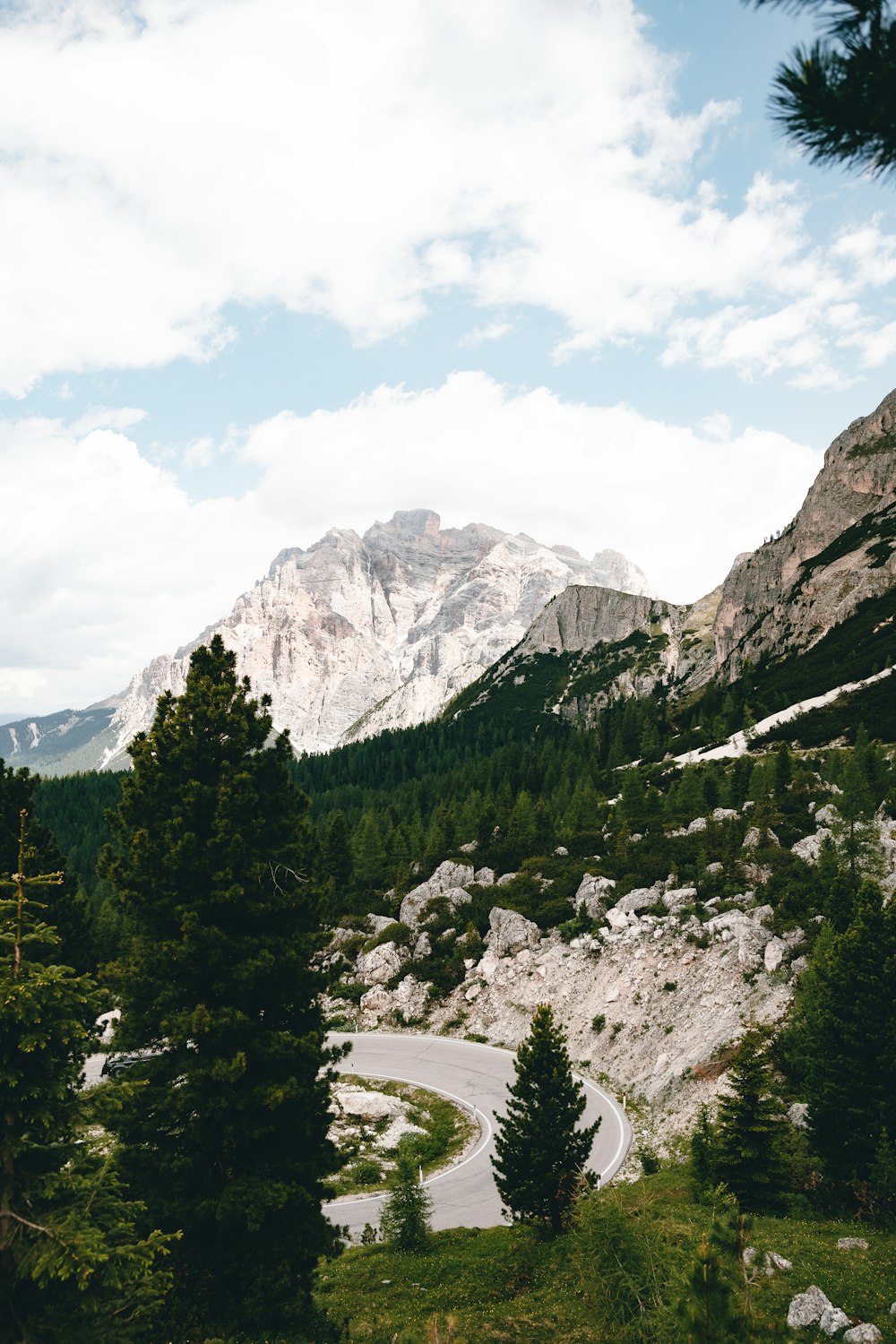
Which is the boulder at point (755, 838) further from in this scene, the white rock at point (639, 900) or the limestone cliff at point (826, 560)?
the limestone cliff at point (826, 560)

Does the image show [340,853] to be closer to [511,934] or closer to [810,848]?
[511,934]

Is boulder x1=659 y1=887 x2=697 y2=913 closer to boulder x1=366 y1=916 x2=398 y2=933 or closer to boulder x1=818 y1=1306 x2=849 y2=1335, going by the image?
boulder x1=366 y1=916 x2=398 y2=933

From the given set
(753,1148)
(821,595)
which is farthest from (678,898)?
(821,595)

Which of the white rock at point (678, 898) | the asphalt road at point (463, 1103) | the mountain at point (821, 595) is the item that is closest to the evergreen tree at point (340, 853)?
the asphalt road at point (463, 1103)

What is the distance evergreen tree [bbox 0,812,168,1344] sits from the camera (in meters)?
6.99

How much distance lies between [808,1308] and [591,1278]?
183 inches

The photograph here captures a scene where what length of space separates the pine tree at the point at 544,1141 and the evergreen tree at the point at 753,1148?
451cm

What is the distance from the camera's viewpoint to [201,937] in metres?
12.4

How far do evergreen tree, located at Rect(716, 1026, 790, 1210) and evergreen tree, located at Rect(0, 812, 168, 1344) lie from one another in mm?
19385

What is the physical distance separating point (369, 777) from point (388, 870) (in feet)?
313

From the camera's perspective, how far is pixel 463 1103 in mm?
37500

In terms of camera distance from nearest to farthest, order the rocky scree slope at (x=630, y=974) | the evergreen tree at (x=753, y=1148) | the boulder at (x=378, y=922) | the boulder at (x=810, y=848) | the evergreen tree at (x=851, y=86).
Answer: the evergreen tree at (x=851, y=86) < the evergreen tree at (x=753, y=1148) < the rocky scree slope at (x=630, y=974) < the boulder at (x=810, y=848) < the boulder at (x=378, y=922)

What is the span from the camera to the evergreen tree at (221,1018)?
11516 millimetres

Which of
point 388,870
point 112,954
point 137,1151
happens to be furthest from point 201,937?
point 388,870
